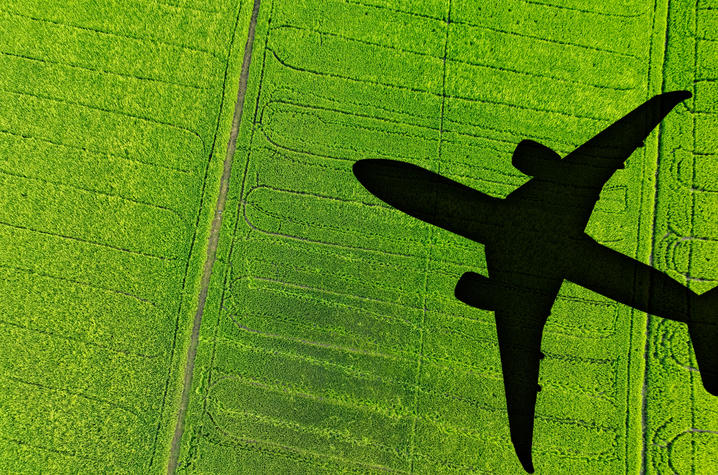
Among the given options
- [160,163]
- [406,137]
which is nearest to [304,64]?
[406,137]

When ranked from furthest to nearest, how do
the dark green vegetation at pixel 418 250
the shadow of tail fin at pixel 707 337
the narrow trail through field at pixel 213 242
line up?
1. the narrow trail through field at pixel 213 242
2. the dark green vegetation at pixel 418 250
3. the shadow of tail fin at pixel 707 337

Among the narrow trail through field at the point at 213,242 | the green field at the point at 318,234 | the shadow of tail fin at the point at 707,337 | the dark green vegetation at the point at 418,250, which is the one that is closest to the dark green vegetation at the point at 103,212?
the green field at the point at 318,234

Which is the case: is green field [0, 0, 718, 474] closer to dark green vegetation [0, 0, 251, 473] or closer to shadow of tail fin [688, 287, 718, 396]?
dark green vegetation [0, 0, 251, 473]

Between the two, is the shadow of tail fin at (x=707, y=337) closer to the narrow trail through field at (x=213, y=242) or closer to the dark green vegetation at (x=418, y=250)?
the dark green vegetation at (x=418, y=250)

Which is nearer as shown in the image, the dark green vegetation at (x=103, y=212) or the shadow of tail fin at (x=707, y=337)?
the shadow of tail fin at (x=707, y=337)

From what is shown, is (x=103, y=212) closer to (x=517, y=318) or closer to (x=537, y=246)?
(x=517, y=318)

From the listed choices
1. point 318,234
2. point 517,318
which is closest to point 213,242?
point 318,234

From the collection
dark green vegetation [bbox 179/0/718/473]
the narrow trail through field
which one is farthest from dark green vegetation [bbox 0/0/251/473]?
dark green vegetation [bbox 179/0/718/473]
